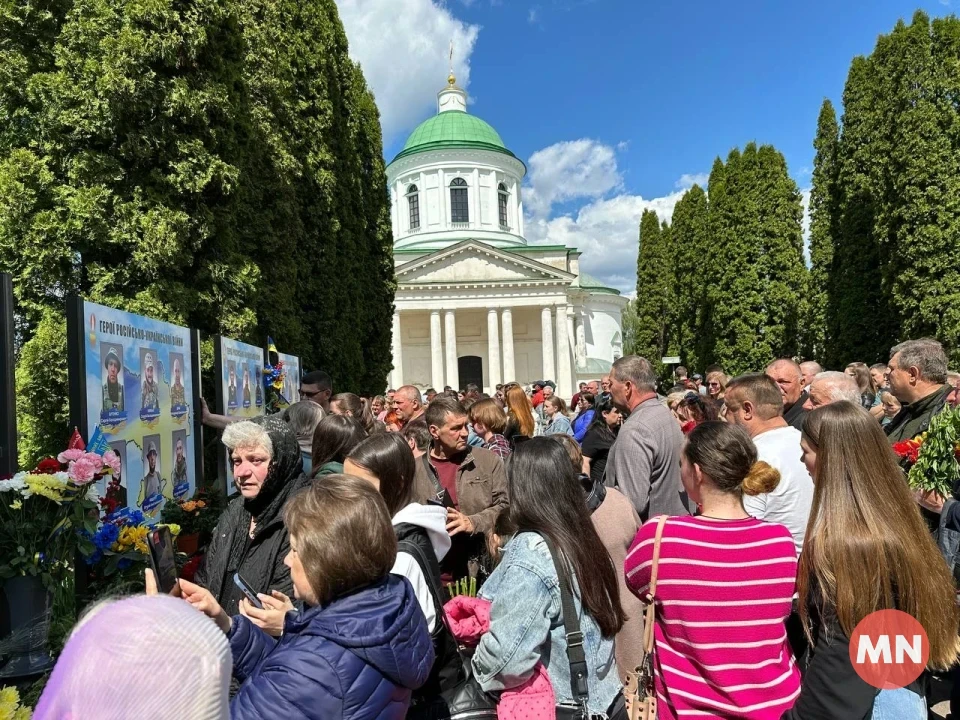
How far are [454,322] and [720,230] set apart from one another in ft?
69.8

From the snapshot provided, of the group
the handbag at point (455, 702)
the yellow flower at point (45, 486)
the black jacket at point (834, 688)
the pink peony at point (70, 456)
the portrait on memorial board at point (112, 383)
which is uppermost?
the portrait on memorial board at point (112, 383)

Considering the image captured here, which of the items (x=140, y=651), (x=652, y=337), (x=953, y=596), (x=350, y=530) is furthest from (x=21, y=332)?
(x=652, y=337)

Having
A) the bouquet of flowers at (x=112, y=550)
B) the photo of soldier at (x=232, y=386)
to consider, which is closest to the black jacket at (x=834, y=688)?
the bouquet of flowers at (x=112, y=550)

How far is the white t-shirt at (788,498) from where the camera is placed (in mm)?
3352

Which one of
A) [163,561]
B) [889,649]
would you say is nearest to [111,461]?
[163,561]

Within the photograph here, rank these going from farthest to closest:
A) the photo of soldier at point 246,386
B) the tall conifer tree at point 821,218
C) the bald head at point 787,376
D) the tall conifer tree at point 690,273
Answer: the tall conifer tree at point 690,273 < the tall conifer tree at point 821,218 < the photo of soldier at point 246,386 < the bald head at point 787,376

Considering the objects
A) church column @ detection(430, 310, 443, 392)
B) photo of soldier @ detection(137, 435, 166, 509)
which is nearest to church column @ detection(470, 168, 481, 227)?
church column @ detection(430, 310, 443, 392)

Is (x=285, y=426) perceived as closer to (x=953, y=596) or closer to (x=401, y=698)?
(x=401, y=698)

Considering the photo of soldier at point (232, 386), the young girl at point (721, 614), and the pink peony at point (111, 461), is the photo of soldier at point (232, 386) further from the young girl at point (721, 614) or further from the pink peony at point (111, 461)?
the young girl at point (721, 614)

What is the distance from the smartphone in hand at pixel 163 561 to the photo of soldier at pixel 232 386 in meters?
4.75

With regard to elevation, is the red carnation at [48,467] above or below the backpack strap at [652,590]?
above

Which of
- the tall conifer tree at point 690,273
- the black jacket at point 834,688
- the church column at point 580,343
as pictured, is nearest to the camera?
the black jacket at point 834,688

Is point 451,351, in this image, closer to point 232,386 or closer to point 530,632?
point 232,386

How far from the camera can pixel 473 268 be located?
4369cm
